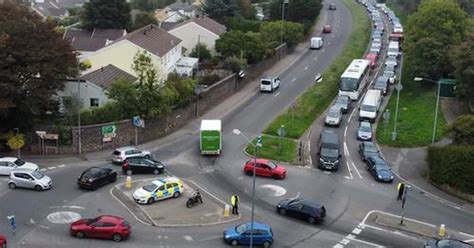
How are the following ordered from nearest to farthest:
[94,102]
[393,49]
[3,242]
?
1. [3,242]
2. [94,102]
3. [393,49]

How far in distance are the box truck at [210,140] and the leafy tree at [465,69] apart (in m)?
26.3

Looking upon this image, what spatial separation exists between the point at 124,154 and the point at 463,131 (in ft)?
87.4

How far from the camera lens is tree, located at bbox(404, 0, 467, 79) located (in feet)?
238

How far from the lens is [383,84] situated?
74.4m

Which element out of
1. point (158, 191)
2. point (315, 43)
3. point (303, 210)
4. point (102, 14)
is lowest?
point (303, 210)

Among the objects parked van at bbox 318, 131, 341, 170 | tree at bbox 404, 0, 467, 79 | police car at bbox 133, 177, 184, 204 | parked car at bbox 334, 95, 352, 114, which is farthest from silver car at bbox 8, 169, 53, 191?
tree at bbox 404, 0, 467, 79

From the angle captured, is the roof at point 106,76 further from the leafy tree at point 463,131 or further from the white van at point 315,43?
the white van at point 315,43

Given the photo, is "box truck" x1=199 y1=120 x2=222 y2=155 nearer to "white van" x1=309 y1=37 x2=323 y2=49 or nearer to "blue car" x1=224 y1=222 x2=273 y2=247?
"blue car" x1=224 y1=222 x2=273 y2=247

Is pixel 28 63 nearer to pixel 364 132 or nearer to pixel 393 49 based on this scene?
pixel 364 132

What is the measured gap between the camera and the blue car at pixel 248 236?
121 ft

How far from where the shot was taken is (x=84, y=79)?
2283 inches

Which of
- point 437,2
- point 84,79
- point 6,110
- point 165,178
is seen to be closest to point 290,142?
point 165,178

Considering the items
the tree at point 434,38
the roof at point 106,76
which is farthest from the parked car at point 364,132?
the roof at point 106,76

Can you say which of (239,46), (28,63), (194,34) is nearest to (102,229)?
(28,63)
